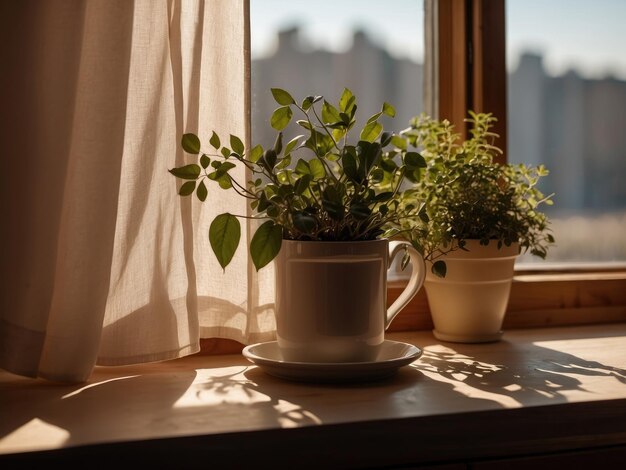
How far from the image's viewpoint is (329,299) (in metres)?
0.99

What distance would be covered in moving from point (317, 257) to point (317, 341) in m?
0.12

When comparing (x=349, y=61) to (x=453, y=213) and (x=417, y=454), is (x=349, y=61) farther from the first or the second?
(x=417, y=454)

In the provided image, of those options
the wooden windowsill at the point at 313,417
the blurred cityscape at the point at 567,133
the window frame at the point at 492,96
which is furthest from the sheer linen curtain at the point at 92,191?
the window frame at the point at 492,96

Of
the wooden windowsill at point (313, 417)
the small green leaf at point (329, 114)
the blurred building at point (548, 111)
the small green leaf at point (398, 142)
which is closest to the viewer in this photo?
the wooden windowsill at point (313, 417)

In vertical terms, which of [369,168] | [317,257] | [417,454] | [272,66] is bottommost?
[417,454]

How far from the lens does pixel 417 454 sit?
82 centimetres

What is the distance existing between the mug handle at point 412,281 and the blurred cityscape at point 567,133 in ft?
1.42

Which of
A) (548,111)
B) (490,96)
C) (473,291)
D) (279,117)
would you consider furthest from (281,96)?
(548,111)

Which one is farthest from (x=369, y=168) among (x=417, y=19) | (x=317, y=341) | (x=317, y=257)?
(x=417, y=19)

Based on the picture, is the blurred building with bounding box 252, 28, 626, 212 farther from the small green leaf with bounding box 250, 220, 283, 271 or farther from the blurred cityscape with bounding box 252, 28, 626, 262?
the small green leaf with bounding box 250, 220, 283, 271

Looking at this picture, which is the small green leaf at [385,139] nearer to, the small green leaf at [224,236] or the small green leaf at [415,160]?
the small green leaf at [415,160]

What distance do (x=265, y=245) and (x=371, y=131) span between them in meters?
0.25

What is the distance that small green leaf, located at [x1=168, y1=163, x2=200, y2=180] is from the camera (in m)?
0.99

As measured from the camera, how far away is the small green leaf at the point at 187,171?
3.24ft
